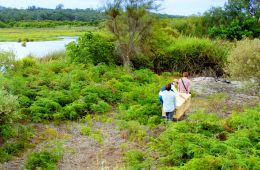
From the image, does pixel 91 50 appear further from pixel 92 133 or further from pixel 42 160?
pixel 42 160

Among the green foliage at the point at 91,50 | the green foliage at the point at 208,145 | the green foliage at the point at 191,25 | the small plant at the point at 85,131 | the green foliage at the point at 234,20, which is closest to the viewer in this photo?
the green foliage at the point at 208,145

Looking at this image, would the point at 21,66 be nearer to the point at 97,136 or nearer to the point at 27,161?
the point at 97,136

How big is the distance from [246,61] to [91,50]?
333 inches

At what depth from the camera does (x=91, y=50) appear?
19.3 meters

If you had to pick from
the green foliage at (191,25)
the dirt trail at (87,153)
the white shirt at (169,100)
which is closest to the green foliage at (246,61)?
the white shirt at (169,100)

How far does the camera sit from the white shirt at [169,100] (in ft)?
34.9

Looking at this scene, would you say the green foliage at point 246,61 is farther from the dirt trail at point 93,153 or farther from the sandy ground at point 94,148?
the dirt trail at point 93,153

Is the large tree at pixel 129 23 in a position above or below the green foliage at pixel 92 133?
above

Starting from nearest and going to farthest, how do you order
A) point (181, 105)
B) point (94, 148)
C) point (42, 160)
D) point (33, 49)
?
point (42, 160)
point (94, 148)
point (181, 105)
point (33, 49)

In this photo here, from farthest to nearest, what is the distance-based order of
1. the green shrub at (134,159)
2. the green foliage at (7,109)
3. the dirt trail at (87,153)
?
the green foliage at (7,109) → the dirt trail at (87,153) → the green shrub at (134,159)

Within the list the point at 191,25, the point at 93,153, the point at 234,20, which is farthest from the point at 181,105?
the point at 191,25

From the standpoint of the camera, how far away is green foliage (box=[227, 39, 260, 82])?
43.6 ft

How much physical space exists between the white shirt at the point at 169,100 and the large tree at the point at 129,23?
30.2 ft

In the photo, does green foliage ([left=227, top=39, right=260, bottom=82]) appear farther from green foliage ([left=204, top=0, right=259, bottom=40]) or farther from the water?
green foliage ([left=204, top=0, right=259, bottom=40])
